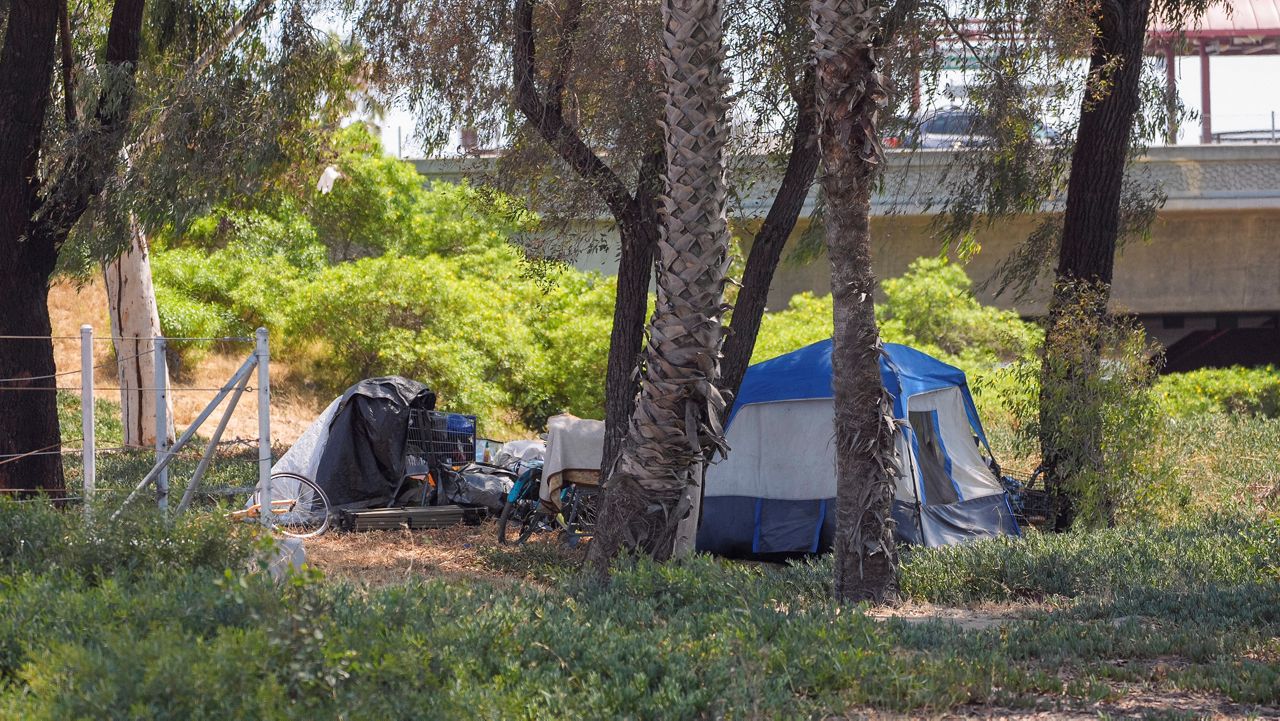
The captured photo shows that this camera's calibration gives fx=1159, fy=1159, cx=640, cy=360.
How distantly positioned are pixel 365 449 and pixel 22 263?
3.66 metres

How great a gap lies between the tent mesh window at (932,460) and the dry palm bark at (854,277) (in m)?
4.19

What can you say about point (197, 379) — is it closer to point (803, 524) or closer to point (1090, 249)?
point (803, 524)

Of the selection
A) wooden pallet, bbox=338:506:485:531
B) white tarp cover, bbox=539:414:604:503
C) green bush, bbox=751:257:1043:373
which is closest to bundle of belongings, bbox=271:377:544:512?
wooden pallet, bbox=338:506:485:531

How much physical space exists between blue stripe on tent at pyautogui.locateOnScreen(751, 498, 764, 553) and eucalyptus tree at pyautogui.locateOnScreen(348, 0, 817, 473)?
4.99ft

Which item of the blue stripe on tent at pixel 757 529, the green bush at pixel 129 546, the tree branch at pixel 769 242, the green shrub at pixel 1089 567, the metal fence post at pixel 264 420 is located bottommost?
the blue stripe on tent at pixel 757 529

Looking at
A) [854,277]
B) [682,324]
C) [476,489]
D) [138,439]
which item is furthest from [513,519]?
[138,439]

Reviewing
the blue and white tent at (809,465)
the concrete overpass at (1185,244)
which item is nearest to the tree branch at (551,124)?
the blue and white tent at (809,465)

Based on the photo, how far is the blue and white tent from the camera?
10.9 meters

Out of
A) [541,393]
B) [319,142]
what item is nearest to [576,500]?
[319,142]

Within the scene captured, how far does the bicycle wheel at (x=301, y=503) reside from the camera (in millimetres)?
10859

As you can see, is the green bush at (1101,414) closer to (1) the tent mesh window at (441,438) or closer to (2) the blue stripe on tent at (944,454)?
(2) the blue stripe on tent at (944,454)

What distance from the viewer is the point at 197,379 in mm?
19766

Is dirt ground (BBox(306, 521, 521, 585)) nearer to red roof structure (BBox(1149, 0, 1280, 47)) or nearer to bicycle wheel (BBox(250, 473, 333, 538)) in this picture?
bicycle wheel (BBox(250, 473, 333, 538))

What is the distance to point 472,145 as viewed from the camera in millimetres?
11672
